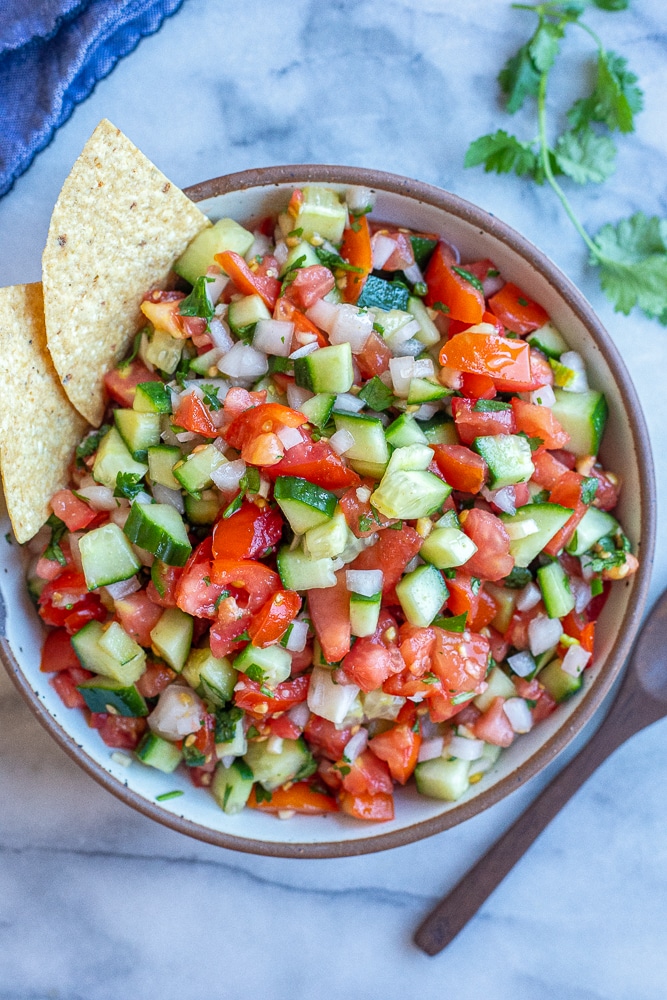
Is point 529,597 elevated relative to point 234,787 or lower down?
elevated

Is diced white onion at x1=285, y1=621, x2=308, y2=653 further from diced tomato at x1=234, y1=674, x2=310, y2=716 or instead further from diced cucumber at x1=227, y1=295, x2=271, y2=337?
diced cucumber at x1=227, y1=295, x2=271, y2=337

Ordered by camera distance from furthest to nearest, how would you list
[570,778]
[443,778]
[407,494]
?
[570,778] → [443,778] → [407,494]

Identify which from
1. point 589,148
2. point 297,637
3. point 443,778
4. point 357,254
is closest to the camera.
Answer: point 297,637

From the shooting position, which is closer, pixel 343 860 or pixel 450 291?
A: pixel 450 291

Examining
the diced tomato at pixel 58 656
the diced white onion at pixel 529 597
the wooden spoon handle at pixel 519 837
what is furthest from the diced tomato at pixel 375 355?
the wooden spoon handle at pixel 519 837

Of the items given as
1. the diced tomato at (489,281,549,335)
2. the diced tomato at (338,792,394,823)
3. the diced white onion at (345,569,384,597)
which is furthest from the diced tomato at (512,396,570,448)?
the diced tomato at (338,792,394,823)

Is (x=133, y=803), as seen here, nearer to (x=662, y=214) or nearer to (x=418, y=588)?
(x=418, y=588)

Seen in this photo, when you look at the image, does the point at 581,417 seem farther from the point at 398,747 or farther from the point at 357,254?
the point at 398,747

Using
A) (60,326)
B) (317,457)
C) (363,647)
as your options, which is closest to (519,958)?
(363,647)

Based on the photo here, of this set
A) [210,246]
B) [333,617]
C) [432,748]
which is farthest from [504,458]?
[210,246]
